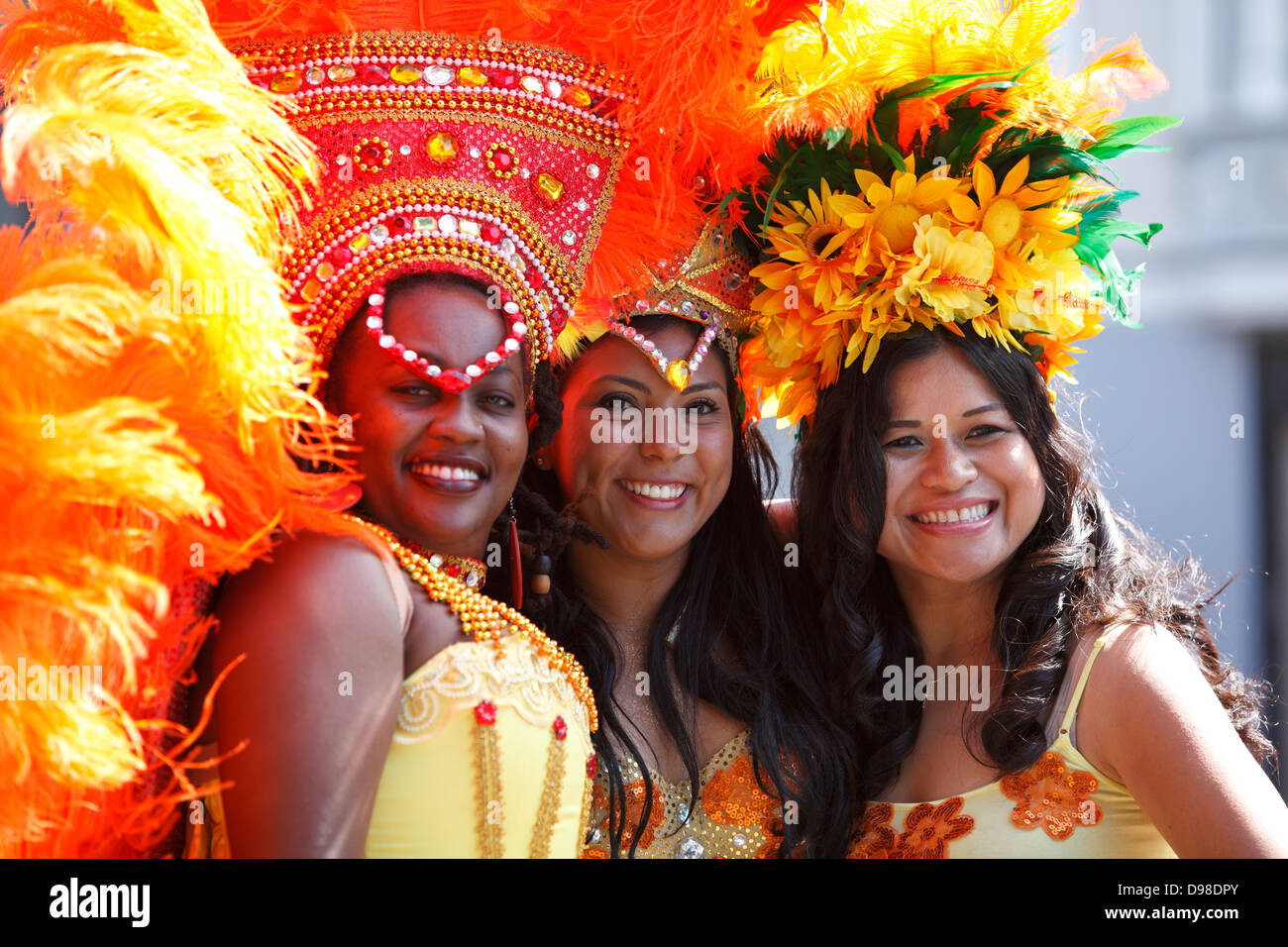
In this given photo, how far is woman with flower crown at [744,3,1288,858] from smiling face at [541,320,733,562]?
204 mm

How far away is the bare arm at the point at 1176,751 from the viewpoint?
247cm

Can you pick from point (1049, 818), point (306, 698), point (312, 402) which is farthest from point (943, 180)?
point (306, 698)

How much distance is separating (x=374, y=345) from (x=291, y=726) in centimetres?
65

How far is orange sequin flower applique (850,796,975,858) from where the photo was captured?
275cm

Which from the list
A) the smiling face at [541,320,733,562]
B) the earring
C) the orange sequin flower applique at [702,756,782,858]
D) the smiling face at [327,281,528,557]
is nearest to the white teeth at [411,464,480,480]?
the smiling face at [327,281,528,557]

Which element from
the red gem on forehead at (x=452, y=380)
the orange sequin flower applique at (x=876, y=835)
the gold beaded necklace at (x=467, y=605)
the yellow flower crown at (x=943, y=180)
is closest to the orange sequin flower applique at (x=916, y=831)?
the orange sequin flower applique at (x=876, y=835)

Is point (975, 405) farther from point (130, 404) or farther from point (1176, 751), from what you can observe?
point (130, 404)

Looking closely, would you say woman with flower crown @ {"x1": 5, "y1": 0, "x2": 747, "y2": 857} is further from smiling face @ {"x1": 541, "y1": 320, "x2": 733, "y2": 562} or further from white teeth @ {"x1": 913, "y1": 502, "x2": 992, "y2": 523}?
white teeth @ {"x1": 913, "y1": 502, "x2": 992, "y2": 523}

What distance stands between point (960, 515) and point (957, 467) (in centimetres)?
12

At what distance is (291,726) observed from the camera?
6.10 ft

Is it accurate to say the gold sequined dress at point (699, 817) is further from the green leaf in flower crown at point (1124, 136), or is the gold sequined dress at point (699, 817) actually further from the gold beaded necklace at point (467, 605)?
the green leaf in flower crown at point (1124, 136)

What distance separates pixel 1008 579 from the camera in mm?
3012

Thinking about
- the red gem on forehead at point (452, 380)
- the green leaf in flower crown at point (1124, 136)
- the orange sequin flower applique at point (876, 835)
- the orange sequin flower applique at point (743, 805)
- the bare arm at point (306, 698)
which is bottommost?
the orange sequin flower applique at point (876, 835)

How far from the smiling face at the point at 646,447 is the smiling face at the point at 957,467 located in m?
0.38
